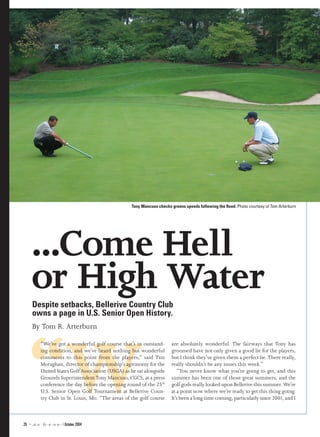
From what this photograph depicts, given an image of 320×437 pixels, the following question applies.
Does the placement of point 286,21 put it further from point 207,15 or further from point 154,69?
point 154,69

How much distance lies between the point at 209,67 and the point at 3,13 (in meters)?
37.0

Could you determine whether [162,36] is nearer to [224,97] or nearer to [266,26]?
[266,26]

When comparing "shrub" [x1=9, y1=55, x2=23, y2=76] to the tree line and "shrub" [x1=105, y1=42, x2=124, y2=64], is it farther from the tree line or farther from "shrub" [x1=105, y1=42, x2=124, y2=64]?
"shrub" [x1=105, y1=42, x2=124, y2=64]

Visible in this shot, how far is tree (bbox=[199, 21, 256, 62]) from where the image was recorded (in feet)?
136

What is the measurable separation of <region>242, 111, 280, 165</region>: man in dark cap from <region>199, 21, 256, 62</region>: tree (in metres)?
29.1

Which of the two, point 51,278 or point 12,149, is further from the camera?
point 12,149

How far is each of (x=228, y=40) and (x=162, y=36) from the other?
4.56m

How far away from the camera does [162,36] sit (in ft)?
140

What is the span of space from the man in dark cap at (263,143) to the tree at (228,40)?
29101 mm

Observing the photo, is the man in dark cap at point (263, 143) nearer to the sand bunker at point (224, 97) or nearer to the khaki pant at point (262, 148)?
the khaki pant at point (262, 148)

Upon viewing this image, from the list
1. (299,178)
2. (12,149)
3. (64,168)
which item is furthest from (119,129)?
(299,178)

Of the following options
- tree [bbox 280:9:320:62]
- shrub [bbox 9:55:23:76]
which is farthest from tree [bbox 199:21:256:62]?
shrub [bbox 9:55:23:76]

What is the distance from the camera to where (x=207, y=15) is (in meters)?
43.2

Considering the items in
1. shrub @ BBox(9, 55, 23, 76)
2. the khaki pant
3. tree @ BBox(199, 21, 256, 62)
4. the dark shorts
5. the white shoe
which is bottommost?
the white shoe
